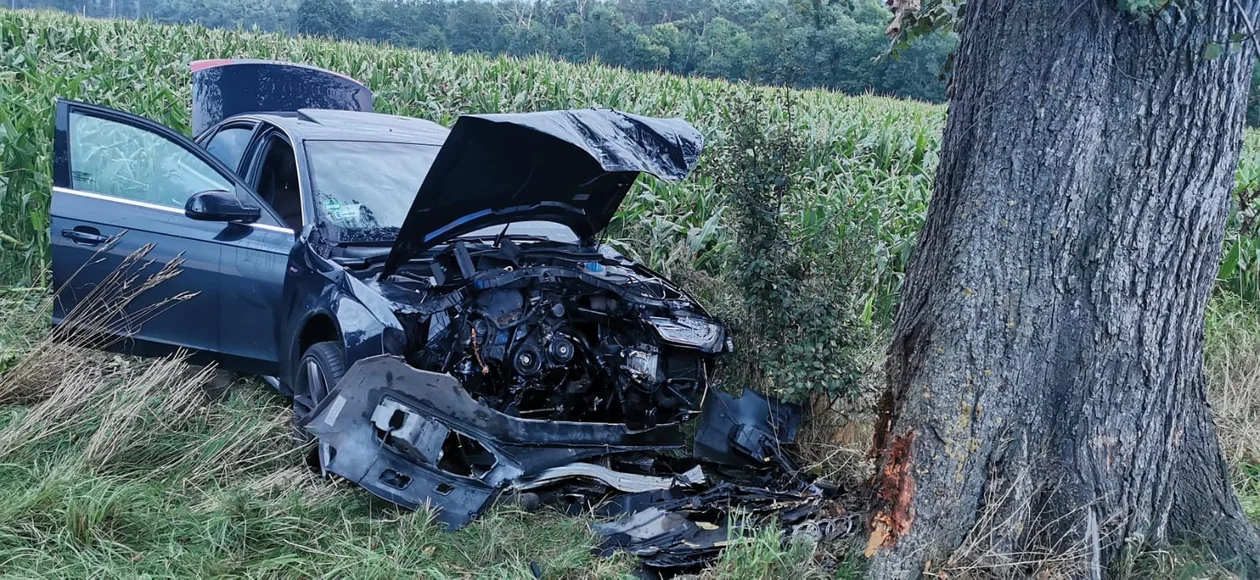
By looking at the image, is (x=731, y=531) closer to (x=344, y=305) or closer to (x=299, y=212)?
(x=344, y=305)

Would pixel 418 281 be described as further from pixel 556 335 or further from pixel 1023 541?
pixel 1023 541

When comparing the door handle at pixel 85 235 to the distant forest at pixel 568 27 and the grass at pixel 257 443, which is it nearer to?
the grass at pixel 257 443

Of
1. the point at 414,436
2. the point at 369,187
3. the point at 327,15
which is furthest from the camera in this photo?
the point at 327,15

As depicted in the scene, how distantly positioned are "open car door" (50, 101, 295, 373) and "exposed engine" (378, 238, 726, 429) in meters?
0.97

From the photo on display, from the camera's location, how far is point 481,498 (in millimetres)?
3998

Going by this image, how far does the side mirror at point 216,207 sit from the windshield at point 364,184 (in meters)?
0.38

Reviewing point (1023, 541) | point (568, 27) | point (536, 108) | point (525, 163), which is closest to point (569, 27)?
point (568, 27)

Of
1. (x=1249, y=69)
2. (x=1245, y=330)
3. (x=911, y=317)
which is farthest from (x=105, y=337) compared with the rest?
(x=1245, y=330)

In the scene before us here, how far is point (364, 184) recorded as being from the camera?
5.12m

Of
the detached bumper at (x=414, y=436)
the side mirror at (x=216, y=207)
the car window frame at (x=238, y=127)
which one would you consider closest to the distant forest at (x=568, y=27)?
the car window frame at (x=238, y=127)

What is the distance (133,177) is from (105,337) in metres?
0.93

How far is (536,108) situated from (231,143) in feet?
21.7

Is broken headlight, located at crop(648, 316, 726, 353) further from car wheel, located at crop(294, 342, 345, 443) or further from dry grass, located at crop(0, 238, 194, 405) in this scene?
dry grass, located at crop(0, 238, 194, 405)

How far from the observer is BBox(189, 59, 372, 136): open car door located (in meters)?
7.50
